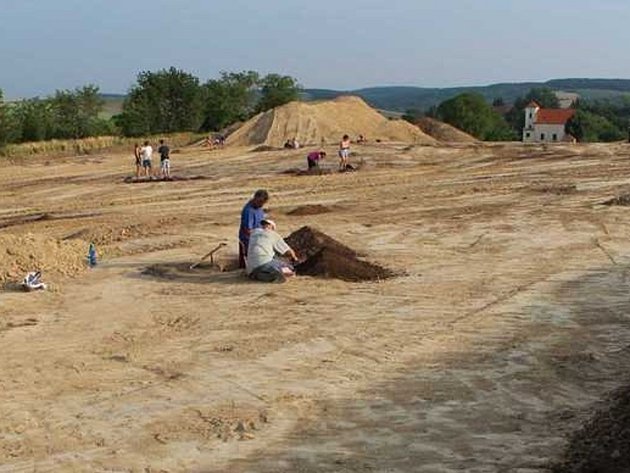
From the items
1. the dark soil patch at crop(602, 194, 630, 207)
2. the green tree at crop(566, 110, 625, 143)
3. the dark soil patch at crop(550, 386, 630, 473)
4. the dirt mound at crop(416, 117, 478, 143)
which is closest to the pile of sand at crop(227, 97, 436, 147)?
the dirt mound at crop(416, 117, 478, 143)

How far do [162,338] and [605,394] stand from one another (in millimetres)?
5325

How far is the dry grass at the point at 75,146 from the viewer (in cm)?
5181

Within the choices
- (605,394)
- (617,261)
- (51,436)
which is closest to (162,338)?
(51,436)

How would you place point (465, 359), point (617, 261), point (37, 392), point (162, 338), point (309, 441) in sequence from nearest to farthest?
point (309, 441)
point (37, 392)
point (465, 359)
point (162, 338)
point (617, 261)

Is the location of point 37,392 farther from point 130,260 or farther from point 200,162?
point 200,162

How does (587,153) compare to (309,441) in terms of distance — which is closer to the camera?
(309,441)

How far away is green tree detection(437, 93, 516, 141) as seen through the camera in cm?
8131

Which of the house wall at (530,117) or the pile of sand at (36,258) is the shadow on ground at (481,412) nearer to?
the pile of sand at (36,258)

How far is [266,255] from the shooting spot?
14375mm

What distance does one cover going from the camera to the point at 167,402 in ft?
29.0

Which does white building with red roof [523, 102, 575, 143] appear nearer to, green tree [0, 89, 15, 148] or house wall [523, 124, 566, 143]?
house wall [523, 124, 566, 143]

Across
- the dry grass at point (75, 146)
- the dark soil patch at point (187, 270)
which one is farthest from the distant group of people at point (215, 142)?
the dark soil patch at point (187, 270)

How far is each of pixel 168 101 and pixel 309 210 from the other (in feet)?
150

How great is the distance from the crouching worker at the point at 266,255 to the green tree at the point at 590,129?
74244 mm
